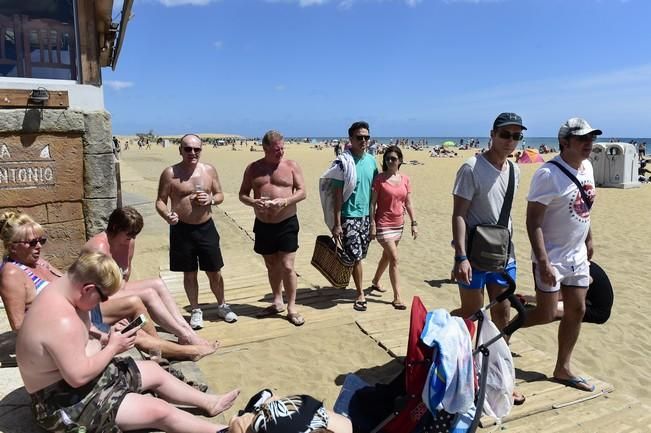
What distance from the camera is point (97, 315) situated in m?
3.18

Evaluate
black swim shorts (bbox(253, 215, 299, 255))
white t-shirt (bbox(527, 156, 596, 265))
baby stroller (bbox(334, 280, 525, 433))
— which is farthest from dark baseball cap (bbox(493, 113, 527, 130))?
black swim shorts (bbox(253, 215, 299, 255))

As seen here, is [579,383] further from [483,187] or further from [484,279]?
[483,187]

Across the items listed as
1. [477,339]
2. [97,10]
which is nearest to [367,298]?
[477,339]

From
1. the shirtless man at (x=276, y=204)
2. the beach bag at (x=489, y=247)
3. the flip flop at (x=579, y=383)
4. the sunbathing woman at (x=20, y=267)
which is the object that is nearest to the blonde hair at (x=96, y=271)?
the sunbathing woman at (x=20, y=267)

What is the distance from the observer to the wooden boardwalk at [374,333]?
3.20m

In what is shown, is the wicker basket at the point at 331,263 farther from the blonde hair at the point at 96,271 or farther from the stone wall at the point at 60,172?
the blonde hair at the point at 96,271

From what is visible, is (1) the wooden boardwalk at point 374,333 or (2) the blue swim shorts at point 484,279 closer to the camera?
(1) the wooden boardwalk at point 374,333

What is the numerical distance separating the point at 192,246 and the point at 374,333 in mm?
1808

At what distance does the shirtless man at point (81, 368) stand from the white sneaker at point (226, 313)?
2.11m

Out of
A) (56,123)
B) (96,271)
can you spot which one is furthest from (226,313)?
(96,271)

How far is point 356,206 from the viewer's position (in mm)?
4879

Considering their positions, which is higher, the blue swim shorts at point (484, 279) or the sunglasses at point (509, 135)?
the sunglasses at point (509, 135)

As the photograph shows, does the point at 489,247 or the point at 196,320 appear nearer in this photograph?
the point at 489,247

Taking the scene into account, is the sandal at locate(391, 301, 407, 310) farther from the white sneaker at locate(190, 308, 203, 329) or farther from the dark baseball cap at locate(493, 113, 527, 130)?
the dark baseball cap at locate(493, 113, 527, 130)
